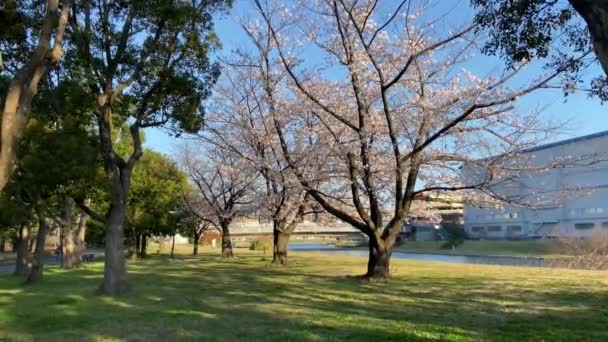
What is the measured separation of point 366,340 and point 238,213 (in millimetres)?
27235

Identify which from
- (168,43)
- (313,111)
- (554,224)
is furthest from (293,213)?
(554,224)

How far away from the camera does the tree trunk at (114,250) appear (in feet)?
43.5

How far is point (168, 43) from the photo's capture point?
14008 millimetres

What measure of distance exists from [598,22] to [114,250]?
11269 mm

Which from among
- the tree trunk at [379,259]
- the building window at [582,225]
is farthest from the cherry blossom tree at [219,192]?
the building window at [582,225]

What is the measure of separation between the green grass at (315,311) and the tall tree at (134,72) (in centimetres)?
215

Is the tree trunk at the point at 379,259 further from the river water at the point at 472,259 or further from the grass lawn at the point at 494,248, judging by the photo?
the grass lawn at the point at 494,248

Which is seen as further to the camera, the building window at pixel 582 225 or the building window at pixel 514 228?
the building window at pixel 514 228

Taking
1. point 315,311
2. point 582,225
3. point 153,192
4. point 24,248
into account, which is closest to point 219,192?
point 153,192

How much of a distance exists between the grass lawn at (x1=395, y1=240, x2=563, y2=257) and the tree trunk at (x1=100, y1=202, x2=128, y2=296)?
1601 inches

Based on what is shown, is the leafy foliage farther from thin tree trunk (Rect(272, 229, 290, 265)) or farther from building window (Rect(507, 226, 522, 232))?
building window (Rect(507, 226, 522, 232))

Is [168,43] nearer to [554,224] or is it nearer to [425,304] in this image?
[425,304]

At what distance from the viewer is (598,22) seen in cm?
484

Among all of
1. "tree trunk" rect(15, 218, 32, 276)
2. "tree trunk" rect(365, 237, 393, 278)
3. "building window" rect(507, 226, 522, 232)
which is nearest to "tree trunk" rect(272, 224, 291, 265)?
"tree trunk" rect(15, 218, 32, 276)
